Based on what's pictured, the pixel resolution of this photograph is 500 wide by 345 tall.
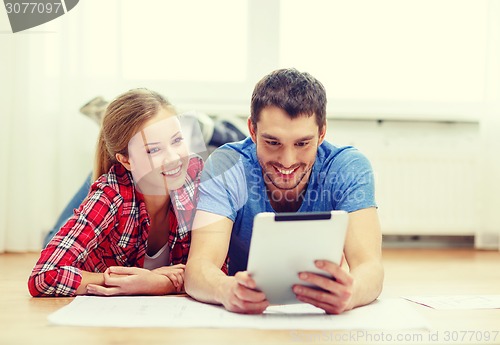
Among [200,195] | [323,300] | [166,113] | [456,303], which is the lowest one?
[456,303]

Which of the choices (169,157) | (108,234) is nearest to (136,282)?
(108,234)

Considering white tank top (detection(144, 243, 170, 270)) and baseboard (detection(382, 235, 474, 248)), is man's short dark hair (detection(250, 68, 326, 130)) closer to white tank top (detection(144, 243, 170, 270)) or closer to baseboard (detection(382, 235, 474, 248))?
white tank top (detection(144, 243, 170, 270))

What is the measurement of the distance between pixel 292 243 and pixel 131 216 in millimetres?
588

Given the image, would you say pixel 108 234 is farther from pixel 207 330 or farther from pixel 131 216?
pixel 207 330

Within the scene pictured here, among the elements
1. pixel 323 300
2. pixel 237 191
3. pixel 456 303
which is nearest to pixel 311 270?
pixel 323 300

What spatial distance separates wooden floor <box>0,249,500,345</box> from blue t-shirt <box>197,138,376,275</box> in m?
0.30

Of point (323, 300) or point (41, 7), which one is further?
point (41, 7)

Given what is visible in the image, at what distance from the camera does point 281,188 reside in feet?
5.08

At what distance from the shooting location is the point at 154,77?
325 centimetres

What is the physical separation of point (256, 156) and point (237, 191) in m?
0.11

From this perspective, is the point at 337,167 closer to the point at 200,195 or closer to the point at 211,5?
the point at 200,195

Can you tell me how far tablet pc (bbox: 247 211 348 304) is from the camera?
1126 millimetres

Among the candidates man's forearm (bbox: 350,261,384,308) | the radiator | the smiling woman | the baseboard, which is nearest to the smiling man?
man's forearm (bbox: 350,261,384,308)

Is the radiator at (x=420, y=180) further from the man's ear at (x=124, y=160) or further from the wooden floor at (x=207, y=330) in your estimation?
the man's ear at (x=124, y=160)
